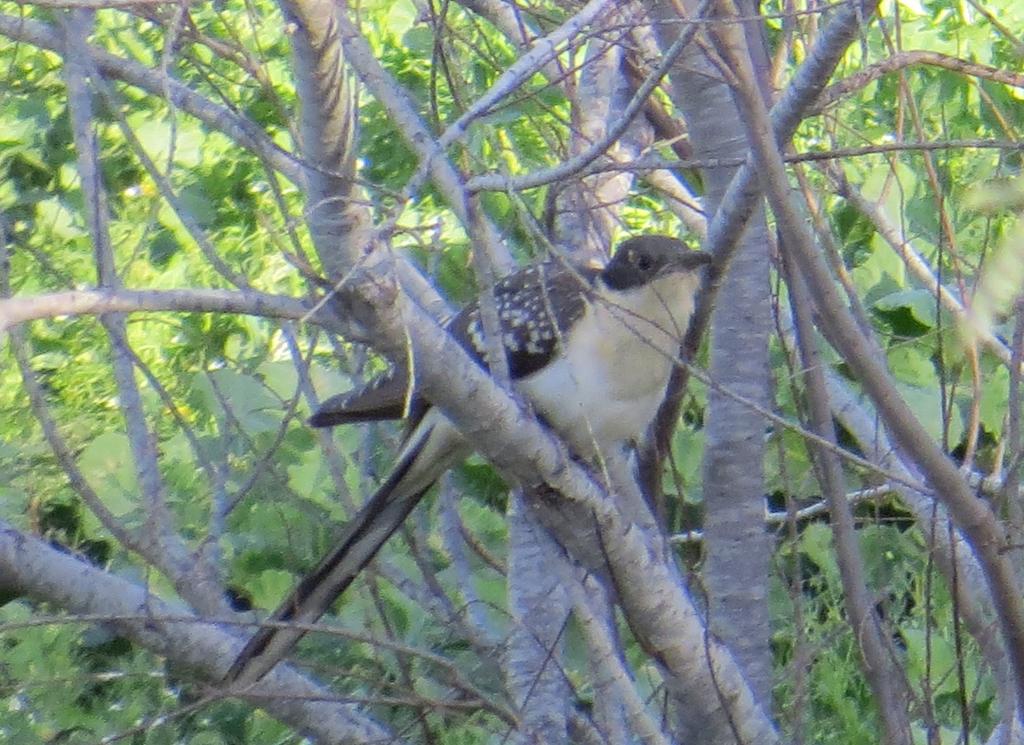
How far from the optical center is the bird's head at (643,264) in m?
3.89

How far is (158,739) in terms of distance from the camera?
4332mm

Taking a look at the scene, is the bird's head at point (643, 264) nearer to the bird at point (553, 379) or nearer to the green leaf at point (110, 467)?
the bird at point (553, 379)

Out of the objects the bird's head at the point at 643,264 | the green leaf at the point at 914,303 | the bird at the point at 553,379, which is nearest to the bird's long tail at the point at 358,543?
the bird at the point at 553,379

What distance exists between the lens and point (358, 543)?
3.42m

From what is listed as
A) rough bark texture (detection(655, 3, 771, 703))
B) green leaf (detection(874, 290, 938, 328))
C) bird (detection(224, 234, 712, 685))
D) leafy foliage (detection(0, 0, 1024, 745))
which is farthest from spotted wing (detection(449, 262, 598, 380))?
green leaf (detection(874, 290, 938, 328))

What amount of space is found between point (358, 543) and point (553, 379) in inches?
24.7

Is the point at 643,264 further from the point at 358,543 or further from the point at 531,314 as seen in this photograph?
the point at 358,543

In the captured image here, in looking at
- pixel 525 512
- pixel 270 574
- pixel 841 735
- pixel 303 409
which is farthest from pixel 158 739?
pixel 841 735

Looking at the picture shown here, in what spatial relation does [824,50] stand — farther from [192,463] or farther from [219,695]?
[192,463]

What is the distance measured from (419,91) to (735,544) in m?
4.32

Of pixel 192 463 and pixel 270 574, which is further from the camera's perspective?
pixel 192 463

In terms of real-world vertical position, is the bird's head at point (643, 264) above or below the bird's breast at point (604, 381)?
above

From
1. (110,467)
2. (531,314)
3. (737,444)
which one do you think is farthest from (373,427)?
(110,467)

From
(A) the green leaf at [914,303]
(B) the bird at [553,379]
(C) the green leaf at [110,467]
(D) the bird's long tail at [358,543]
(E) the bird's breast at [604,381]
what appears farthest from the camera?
(A) the green leaf at [914,303]
